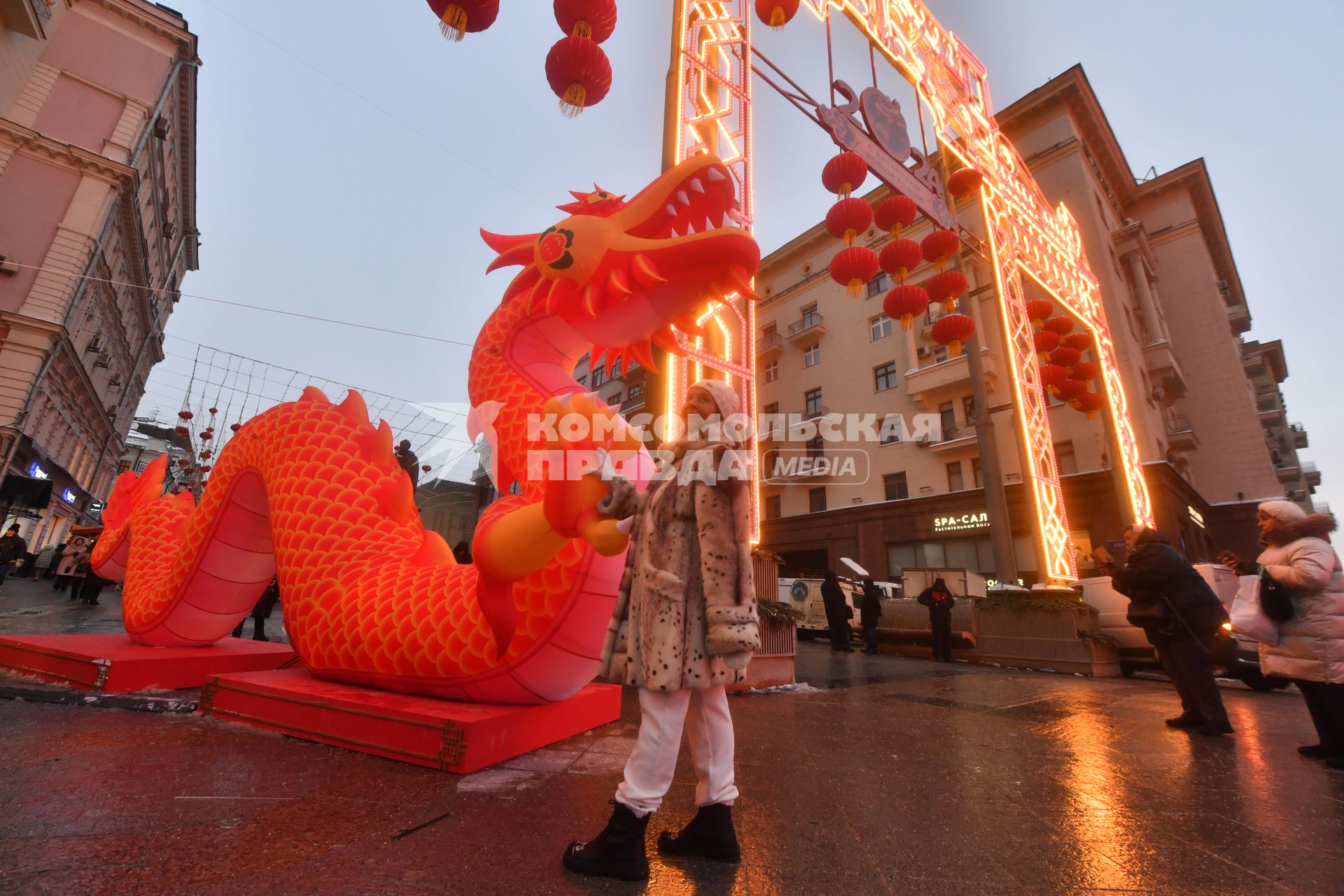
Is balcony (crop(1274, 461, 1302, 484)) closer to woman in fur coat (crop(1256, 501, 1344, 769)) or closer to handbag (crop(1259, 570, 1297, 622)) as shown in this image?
woman in fur coat (crop(1256, 501, 1344, 769))

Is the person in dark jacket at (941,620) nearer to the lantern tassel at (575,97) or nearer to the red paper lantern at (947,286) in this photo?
the red paper lantern at (947,286)

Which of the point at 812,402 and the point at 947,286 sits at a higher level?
the point at 812,402

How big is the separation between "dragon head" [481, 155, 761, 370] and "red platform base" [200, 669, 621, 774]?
66.5 inches

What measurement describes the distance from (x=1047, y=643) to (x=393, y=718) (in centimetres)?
870

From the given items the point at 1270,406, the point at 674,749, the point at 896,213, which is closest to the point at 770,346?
the point at 896,213

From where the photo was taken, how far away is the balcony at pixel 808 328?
24453 millimetres

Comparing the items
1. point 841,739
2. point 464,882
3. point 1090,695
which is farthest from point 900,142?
point 464,882

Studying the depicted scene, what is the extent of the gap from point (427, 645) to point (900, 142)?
10.3 metres

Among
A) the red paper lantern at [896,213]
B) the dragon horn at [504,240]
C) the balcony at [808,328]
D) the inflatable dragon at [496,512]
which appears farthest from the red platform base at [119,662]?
the balcony at [808,328]

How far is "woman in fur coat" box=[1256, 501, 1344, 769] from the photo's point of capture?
3.03 m

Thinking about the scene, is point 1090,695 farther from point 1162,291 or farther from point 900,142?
point 1162,291

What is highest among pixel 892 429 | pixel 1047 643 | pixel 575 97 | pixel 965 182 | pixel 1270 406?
pixel 1270 406

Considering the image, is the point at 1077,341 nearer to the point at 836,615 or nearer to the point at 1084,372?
the point at 1084,372

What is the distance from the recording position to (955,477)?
1912cm
